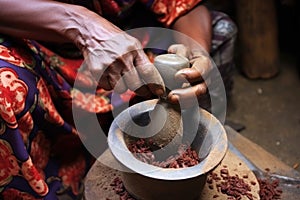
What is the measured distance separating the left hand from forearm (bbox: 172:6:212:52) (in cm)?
26

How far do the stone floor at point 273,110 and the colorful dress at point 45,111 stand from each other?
0.79 meters

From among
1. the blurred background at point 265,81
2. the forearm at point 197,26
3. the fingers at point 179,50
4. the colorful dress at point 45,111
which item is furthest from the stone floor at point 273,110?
the fingers at point 179,50

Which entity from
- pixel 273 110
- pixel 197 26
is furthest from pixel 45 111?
Result: pixel 273 110

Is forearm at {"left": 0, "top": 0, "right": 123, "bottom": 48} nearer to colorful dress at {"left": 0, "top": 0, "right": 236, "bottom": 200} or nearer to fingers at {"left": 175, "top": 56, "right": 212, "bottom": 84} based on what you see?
colorful dress at {"left": 0, "top": 0, "right": 236, "bottom": 200}

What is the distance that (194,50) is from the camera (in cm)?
165

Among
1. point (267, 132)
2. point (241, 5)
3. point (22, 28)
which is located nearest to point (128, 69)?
point (22, 28)

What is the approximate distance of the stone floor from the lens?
2334mm

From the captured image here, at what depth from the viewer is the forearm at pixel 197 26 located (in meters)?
1.85

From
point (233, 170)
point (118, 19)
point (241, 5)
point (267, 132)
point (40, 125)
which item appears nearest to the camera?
point (233, 170)

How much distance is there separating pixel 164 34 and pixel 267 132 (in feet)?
2.57

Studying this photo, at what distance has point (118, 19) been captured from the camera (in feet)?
6.22

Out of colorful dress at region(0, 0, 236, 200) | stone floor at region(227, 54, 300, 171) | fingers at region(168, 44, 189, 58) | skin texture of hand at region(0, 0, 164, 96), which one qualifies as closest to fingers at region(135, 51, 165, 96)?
skin texture of hand at region(0, 0, 164, 96)

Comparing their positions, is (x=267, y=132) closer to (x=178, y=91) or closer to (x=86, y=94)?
(x=86, y=94)

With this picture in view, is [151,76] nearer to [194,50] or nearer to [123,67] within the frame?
[123,67]
